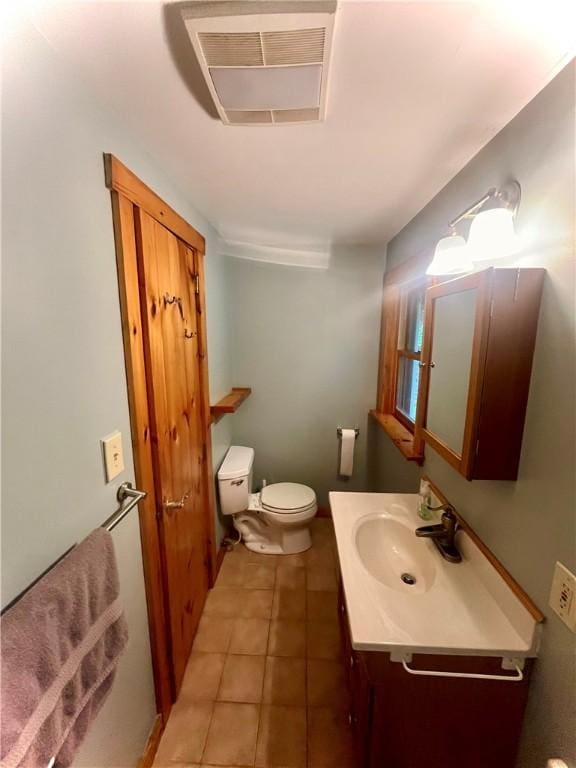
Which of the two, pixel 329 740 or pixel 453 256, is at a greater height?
pixel 453 256

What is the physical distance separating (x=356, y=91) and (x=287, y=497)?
216 centimetres

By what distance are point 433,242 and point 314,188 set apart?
62 cm

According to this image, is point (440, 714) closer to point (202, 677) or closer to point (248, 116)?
point (202, 677)

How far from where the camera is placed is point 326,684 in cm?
147

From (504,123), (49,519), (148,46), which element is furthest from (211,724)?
(504,123)

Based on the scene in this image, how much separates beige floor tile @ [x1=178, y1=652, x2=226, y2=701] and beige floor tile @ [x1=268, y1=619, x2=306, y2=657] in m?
0.27

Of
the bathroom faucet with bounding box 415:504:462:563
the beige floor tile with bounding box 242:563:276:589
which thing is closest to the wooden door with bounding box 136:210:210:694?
the beige floor tile with bounding box 242:563:276:589

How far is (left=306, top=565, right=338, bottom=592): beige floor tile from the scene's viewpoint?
202 cm

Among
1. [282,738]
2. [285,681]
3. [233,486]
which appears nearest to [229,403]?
[233,486]

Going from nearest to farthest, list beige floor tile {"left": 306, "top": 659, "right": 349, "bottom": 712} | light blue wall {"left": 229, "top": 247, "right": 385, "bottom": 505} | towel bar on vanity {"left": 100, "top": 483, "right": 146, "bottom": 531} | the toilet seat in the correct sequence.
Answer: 1. towel bar on vanity {"left": 100, "top": 483, "right": 146, "bottom": 531}
2. beige floor tile {"left": 306, "top": 659, "right": 349, "bottom": 712}
3. the toilet seat
4. light blue wall {"left": 229, "top": 247, "right": 385, "bottom": 505}

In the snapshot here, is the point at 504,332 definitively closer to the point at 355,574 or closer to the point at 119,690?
the point at 355,574

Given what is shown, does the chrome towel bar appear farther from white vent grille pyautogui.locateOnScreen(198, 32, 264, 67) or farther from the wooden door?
white vent grille pyautogui.locateOnScreen(198, 32, 264, 67)

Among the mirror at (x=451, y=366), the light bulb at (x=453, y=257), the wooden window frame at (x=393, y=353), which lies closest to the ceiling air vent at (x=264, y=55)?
the light bulb at (x=453, y=257)

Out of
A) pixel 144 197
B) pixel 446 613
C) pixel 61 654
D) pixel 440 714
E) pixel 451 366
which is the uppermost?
pixel 144 197
